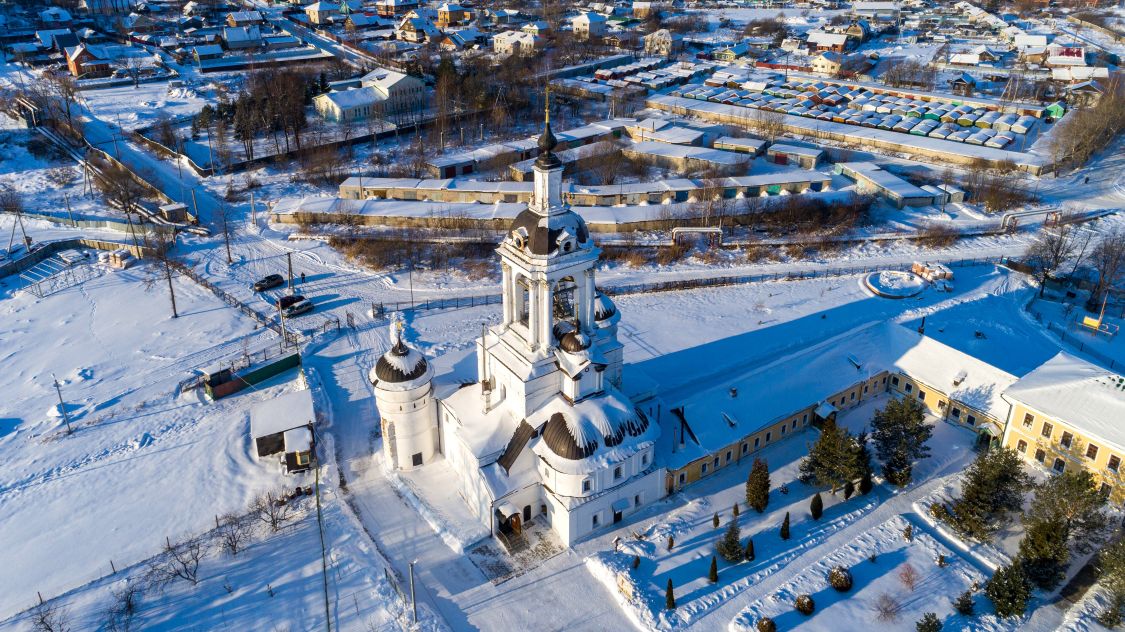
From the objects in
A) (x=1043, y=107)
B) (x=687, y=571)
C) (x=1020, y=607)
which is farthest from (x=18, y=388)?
(x=1043, y=107)

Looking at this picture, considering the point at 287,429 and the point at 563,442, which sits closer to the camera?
the point at 563,442

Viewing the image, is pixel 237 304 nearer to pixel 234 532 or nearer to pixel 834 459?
pixel 234 532

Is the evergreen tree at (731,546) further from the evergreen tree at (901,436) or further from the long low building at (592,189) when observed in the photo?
the long low building at (592,189)

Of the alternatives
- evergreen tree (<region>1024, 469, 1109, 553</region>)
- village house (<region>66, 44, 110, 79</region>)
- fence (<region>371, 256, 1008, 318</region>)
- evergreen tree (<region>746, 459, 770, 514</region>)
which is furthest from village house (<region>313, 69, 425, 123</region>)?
evergreen tree (<region>1024, 469, 1109, 553</region>)

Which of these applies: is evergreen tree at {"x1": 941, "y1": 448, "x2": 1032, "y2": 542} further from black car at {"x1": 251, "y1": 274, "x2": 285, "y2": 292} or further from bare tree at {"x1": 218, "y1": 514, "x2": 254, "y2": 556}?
black car at {"x1": 251, "y1": 274, "x2": 285, "y2": 292}

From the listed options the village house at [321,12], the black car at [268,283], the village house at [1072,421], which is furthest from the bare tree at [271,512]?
the village house at [321,12]

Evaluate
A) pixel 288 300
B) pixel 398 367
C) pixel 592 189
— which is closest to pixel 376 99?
pixel 592 189
